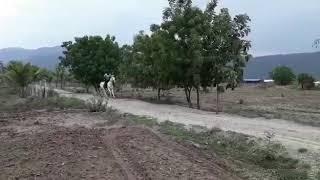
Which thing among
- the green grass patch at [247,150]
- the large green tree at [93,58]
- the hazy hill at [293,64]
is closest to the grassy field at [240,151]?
the green grass patch at [247,150]

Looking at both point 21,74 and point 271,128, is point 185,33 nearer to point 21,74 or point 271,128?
point 271,128

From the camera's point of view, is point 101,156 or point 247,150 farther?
point 247,150

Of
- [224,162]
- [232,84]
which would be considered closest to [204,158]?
[224,162]

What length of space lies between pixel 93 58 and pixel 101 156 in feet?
113

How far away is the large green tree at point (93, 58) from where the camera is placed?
1815 inches

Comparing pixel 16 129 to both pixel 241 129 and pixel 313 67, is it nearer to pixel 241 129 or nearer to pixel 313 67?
pixel 241 129

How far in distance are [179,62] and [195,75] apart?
1.17 m

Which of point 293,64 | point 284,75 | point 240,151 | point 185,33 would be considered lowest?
point 240,151

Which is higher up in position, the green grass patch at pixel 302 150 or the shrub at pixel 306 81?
the shrub at pixel 306 81

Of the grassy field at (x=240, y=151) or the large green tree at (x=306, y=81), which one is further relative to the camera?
the large green tree at (x=306, y=81)

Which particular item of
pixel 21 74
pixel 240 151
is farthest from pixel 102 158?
Result: pixel 21 74

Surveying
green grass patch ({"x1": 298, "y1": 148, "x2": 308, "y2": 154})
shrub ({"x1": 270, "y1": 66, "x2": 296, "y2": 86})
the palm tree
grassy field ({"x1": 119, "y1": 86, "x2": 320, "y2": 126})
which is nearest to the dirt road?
green grass patch ({"x1": 298, "y1": 148, "x2": 308, "y2": 154})

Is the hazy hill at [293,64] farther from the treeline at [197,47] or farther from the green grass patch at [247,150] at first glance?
the green grass patch at [247,150]

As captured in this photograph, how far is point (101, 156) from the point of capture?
41.0 ft
